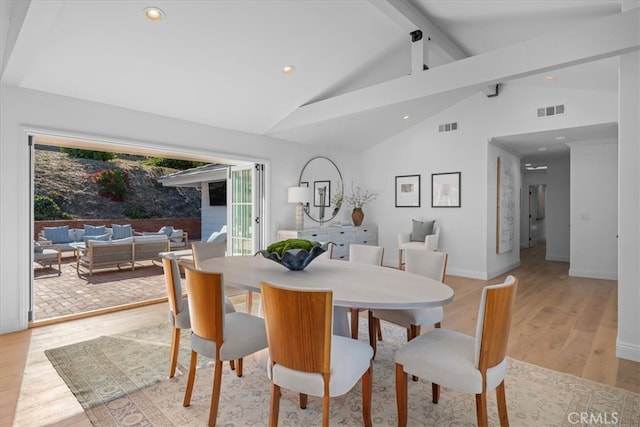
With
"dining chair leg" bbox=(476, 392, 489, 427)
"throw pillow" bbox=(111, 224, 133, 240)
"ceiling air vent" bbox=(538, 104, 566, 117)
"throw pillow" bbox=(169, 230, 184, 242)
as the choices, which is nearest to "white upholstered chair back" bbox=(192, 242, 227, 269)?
"dining chair leg" bbox=(476, 392, 489, 427)

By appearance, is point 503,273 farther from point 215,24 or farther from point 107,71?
point 107,71

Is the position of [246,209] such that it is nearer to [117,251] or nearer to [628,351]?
[117,251]

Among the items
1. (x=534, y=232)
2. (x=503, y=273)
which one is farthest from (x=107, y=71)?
(x=534, y=232)

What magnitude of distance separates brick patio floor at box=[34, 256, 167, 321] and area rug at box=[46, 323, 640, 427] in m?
1.67

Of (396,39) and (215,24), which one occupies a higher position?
(396,39)

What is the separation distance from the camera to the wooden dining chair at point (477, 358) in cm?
153

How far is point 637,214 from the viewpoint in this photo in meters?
2.69

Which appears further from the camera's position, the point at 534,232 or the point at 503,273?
the point at 534,232

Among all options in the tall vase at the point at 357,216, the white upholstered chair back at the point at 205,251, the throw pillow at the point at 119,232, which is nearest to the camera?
the white upholstered chair back at the point at 205,251

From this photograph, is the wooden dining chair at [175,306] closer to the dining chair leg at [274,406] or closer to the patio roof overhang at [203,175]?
the dining chair leg at [274,406]

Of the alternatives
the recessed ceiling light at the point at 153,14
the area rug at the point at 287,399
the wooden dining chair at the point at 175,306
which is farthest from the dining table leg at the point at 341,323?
the recessed ceiling light at the point at 153,14

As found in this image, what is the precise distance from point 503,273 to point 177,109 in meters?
5.99

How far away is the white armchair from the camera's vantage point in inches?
224

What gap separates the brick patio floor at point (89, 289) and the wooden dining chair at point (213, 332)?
2.71m
